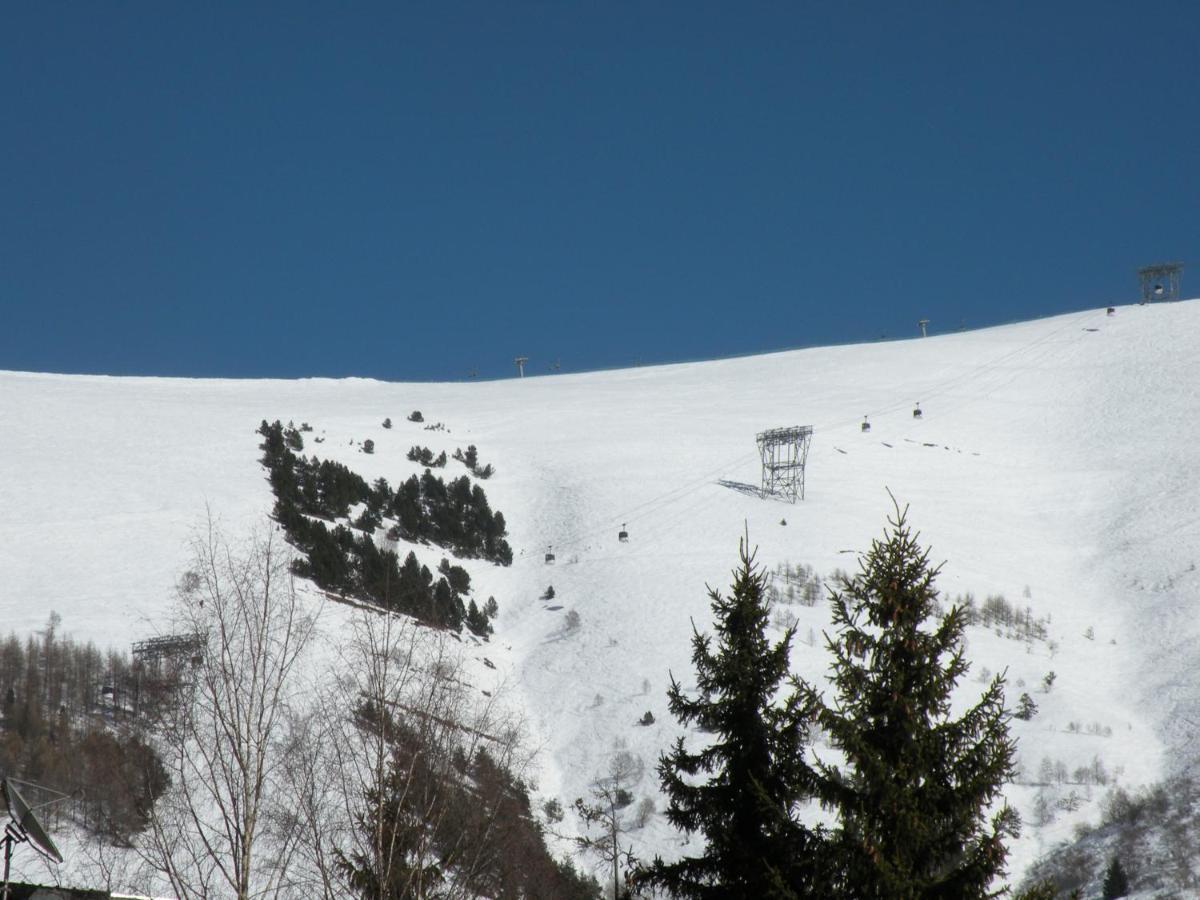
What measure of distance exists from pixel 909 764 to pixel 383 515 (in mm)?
52066

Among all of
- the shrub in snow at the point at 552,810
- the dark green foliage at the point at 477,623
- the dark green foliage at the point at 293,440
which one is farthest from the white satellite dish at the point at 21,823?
the dark green foliage at the point at 293,440

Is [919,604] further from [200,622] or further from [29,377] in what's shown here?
[29,377]

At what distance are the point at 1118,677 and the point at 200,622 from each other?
40702 millimetres

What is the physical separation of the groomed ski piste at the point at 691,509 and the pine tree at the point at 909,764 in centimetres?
1383

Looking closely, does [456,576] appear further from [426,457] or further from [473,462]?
[473,462]

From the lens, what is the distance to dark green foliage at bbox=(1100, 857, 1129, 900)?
2961 centimetres

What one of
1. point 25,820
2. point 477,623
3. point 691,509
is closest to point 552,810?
point 477,623

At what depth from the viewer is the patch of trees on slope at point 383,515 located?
2048 inches

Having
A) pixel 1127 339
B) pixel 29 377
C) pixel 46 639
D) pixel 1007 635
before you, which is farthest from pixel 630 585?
pixel 1127 339

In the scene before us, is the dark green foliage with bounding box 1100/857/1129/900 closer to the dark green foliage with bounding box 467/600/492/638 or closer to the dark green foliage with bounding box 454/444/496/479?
the dark green foliage with bounding box 467/600/492/638

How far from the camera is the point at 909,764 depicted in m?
11.2

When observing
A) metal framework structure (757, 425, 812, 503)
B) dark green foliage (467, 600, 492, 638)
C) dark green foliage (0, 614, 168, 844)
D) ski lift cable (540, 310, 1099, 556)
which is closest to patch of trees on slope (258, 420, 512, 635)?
dark green foliage (467, 600, 492, 638)

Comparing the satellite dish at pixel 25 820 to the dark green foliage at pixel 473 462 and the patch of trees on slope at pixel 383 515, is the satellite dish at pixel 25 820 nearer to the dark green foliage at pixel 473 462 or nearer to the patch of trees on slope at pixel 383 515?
the patch of trees on slope at pixel 383 515

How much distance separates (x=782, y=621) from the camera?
48688 mm
